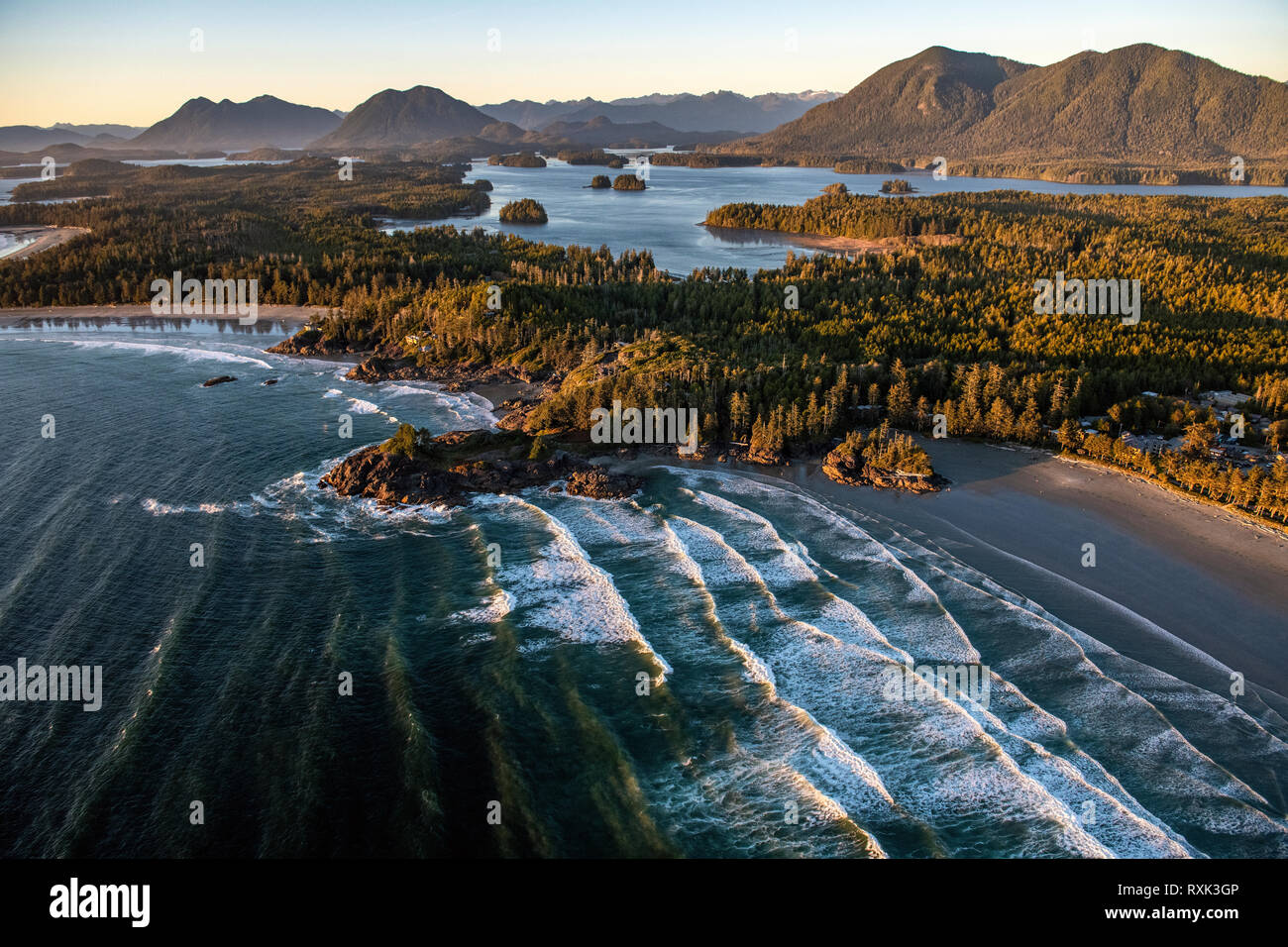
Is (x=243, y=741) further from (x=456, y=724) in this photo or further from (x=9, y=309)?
(x=9, y=309)

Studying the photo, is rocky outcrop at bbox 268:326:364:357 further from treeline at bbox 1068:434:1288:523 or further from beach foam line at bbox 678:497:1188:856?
treeline at bbox 1068:434:1288:523

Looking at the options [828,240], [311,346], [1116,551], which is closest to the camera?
[1116,551]

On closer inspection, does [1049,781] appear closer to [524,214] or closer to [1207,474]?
[1207,474]

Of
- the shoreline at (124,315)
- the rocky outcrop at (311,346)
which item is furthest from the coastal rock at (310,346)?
Answer: the shoreline at (124,315)

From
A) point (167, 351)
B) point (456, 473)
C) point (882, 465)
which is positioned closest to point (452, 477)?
point (456, 473)

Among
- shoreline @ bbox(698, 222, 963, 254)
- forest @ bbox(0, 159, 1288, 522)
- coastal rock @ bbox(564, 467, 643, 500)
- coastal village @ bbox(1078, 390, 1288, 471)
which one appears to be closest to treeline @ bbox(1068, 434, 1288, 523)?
forest @ bbox(0, 159, 1288, 522)

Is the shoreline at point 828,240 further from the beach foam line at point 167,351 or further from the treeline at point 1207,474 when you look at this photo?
the beach foam line at point 167,351
